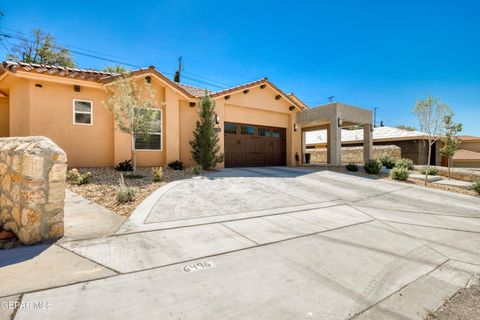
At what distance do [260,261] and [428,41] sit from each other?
1637 cm

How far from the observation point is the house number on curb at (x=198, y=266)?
2861 millimetres

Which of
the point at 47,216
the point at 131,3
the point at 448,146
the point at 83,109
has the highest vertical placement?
the point at 131,3

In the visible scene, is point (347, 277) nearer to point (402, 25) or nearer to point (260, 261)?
point (260, 261)

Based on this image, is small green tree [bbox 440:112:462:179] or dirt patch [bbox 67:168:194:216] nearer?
dirt patch [bbox 67:168:194:216]

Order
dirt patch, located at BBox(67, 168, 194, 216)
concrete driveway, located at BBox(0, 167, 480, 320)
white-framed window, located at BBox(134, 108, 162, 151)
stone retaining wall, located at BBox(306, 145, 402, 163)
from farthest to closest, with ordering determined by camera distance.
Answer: stone retaining wall, located at BBox(306, 145, 402, 163), white-framed window, located at BBox(134, 108, 162, 151), dirt patch, located at BBox(67, 168, 194, 216), concrete driveway, located at BBox(0, 167, 480, 320)

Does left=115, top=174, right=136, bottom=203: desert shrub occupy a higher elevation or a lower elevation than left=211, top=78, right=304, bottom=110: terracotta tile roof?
lower

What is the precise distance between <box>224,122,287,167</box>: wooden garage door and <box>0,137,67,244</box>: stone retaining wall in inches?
410

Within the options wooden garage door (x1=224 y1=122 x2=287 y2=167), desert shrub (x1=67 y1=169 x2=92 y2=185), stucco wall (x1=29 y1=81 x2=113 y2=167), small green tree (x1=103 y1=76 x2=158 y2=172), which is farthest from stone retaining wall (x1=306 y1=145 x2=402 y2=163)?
desert shrub (x1=67 y1=169 x2=92 y2=185)

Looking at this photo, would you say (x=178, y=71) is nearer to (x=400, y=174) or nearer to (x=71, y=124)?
(x=71, y=124)

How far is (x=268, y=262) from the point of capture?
10.2 feet

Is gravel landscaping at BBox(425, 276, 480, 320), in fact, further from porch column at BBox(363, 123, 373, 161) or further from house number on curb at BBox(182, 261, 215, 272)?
porch column at BBox(363, 123, 373, 161)

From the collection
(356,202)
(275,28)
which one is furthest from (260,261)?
(275,28)

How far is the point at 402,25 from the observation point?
1175 centimetres

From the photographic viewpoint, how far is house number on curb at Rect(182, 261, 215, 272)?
2861 millimetres
